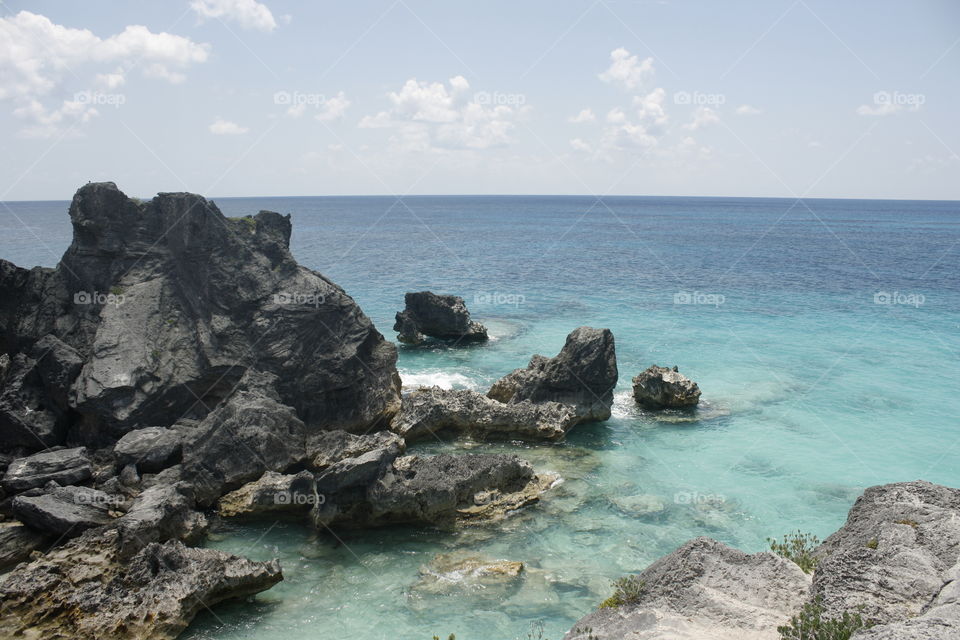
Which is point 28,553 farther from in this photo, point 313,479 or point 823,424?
point 823,424

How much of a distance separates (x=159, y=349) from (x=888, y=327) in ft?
154

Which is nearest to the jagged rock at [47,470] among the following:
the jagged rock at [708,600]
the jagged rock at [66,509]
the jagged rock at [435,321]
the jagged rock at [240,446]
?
the jagged rock at [66,509]

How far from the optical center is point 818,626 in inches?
376

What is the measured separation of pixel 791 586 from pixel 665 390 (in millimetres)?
19084

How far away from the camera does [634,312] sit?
172ft

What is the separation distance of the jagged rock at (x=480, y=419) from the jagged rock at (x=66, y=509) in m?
10.7

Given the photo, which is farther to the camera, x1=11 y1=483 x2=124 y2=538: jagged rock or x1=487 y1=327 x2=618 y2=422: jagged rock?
x1=487 y1=327 x2=618 y2=422: jagged rock

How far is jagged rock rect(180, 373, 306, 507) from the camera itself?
2036 cm

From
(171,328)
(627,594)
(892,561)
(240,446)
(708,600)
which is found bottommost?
(240,446)

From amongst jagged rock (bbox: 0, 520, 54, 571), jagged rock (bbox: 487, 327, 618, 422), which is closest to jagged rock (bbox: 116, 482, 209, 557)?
jagged rock (bbox: 0, 520, 54, 571)

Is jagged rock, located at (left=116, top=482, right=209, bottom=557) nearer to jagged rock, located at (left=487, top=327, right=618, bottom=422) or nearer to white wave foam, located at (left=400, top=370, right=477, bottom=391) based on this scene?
white wave foam, located at (left=400, top=370, right=477, bottom=391)

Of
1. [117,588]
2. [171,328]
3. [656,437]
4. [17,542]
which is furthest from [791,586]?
[171,328]

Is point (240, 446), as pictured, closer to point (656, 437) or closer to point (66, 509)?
point (66, 509)

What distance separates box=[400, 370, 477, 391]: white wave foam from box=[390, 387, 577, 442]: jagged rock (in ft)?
17.6
